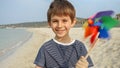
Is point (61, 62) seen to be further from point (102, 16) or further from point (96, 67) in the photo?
point (96, 67)

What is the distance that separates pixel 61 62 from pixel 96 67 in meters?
7.56

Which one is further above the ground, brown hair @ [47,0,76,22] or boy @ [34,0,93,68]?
brown hair @ [47,0,76,22]

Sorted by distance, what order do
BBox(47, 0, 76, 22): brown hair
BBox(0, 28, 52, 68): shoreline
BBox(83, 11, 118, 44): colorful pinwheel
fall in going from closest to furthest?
BBox(83, 11, 118, 44): colorful pinwheel, BBox(47, 0, 76, 22): brown hair, BBox(0, 28, 52, 68): shoreline

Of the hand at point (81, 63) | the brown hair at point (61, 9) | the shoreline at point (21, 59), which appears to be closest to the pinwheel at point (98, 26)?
the hand at point (81, 63)

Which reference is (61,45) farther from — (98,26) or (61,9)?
(98,26)

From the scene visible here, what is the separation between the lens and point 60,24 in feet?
12.3

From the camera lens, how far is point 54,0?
156 inches

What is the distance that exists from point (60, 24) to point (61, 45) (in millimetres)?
248

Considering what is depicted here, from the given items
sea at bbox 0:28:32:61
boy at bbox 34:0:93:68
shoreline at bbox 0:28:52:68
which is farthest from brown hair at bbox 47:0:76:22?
sea at bbox 0:28:32:61

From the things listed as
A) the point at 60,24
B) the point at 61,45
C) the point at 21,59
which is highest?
the point at 60,24

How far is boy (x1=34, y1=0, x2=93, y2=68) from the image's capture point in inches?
149

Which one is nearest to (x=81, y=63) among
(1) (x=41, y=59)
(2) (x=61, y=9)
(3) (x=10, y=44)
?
(1) (x=41, y=59)

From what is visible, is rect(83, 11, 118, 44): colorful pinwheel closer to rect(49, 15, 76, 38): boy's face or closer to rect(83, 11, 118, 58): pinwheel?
rect(83, 11, 118, 58): pinwheel

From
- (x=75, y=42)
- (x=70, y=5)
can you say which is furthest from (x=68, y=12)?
(x=75, y=42)
